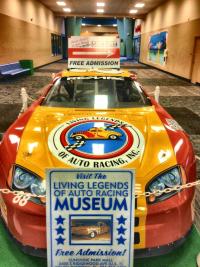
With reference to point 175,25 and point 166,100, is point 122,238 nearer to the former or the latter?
point 166,100

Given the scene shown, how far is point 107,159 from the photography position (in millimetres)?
2047

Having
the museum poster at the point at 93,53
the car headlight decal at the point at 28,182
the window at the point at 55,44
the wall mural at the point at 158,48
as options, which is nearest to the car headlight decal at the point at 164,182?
the car headlight decal at the point at 28,182

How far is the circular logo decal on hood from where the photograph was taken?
2.04m

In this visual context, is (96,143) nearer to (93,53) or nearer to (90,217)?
(90,217)

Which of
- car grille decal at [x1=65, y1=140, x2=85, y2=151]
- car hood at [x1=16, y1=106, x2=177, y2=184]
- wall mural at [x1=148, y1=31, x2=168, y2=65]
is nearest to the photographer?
car hood at [x1=16, y1=106, x2=177, y2=184]

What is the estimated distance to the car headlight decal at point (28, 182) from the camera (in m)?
1.93

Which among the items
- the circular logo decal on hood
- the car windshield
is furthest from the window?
the circular logo decal on hood

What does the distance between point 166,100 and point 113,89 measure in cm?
549

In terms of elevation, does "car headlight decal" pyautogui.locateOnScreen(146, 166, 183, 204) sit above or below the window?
below

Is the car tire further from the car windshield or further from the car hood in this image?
the car windshield

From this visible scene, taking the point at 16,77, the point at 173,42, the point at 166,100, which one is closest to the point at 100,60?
the point at 166,100

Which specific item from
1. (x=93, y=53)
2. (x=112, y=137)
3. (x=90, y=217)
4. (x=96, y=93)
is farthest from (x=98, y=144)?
(x=93, y=53)

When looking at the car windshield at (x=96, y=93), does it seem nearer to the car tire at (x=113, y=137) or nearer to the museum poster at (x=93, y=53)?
the car tire at (x=113, y=137)

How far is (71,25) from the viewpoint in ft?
104
